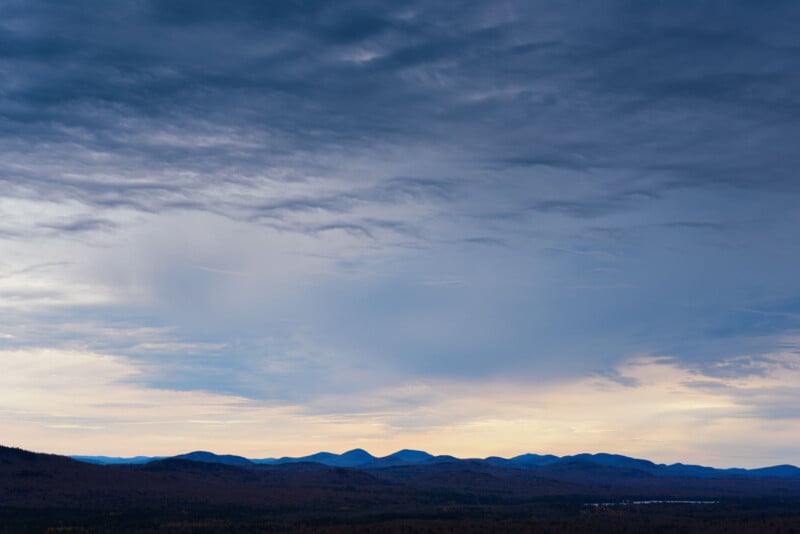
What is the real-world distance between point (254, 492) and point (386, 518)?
4622 cm

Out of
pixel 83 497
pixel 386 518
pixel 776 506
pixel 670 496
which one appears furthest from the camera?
pixel 670 496

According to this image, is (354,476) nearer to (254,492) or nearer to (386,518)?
(254,492)

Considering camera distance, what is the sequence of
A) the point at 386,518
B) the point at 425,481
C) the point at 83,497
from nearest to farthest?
the point at 386,518 < the point at 83,497 < the point at 425,481

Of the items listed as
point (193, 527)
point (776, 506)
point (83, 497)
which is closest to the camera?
point (193, 527)

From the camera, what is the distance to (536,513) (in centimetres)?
9719

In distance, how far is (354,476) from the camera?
184 meters

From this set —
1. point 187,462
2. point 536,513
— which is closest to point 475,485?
point 187,462

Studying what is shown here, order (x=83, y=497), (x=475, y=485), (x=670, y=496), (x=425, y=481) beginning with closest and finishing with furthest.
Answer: (x=83, y=497) → (x=670, y=496) → (x=475, y=485) → (x=425, y=481)

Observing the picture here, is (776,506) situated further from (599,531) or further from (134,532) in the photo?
(134,532)

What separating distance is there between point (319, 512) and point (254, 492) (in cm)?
3133

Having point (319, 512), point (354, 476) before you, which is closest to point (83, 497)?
point (319, 512)

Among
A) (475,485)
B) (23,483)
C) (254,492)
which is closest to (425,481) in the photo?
(475,485)

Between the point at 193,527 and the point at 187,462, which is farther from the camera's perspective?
the point at 187,462

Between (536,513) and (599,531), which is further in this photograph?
(536,513)
